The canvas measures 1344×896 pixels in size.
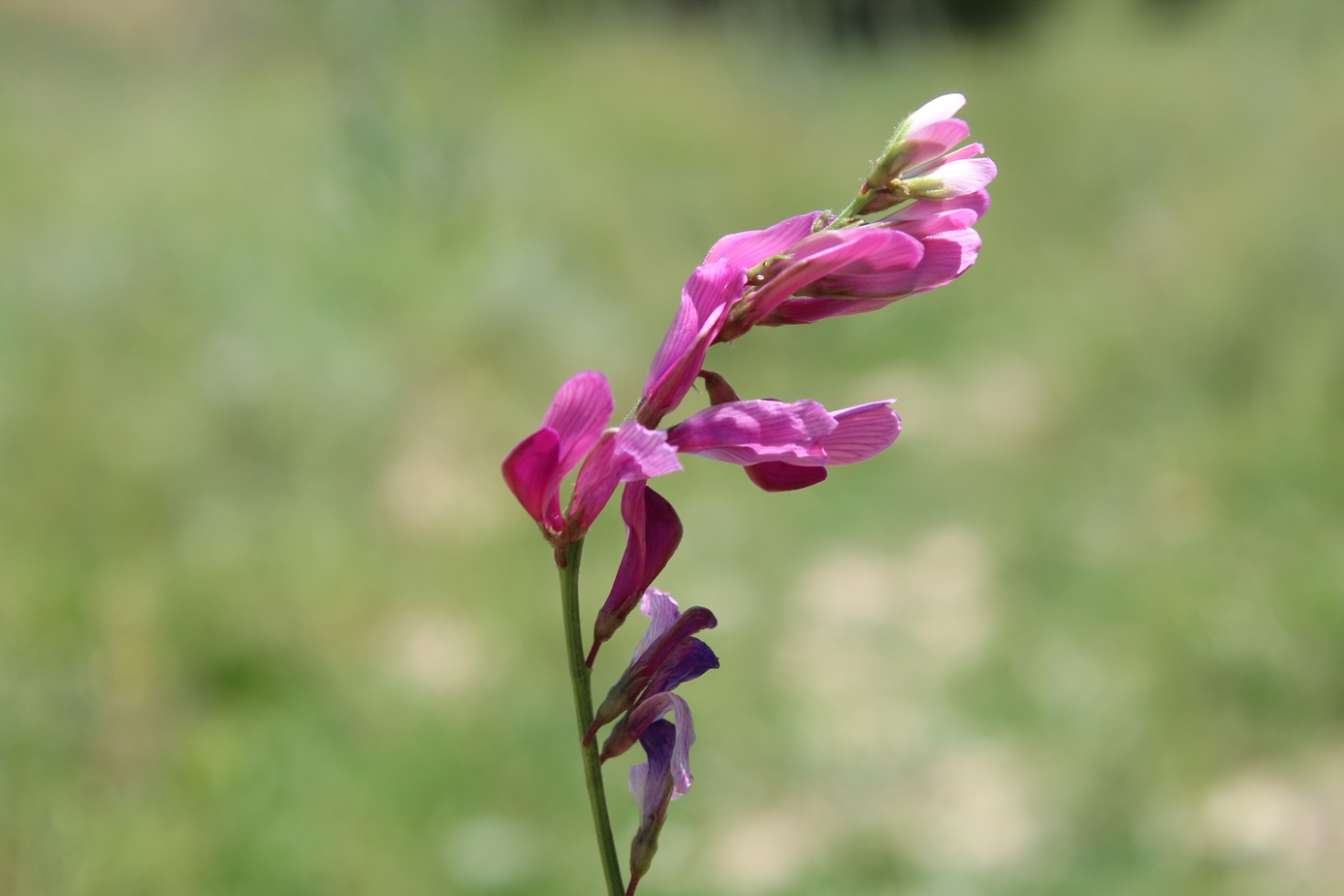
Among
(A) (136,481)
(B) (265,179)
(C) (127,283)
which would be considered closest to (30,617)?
(A) (136,481)

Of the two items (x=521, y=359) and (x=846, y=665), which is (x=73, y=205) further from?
(x=846, y=665)

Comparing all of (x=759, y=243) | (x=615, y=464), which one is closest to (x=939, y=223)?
(x=759, y=243)

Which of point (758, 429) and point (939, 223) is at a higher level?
point (939, 223)

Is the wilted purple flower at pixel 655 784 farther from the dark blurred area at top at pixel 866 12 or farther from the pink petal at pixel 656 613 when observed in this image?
the dark blurred area at top at pixel 866 12

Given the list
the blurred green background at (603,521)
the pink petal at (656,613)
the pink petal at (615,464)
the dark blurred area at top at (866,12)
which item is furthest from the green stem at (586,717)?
the dark blurred area at top at (866,12)

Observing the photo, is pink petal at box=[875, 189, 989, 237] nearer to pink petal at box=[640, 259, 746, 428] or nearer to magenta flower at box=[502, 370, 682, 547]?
pink petal at box=[640, 259, 746, 428]

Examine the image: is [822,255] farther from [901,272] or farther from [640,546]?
[640,546]
